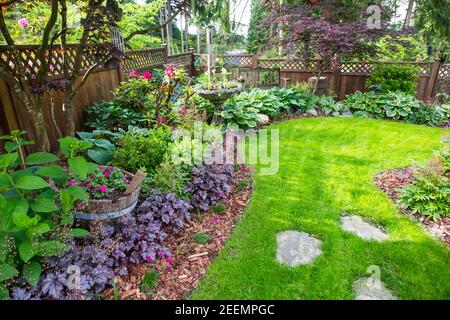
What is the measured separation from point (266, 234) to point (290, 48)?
5718 millimetres

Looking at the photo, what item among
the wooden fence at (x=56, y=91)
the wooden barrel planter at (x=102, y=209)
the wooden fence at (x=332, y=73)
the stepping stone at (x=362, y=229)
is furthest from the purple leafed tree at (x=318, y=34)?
the wooden barrel planter at (x=102, y=209)

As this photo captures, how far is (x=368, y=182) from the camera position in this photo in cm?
334

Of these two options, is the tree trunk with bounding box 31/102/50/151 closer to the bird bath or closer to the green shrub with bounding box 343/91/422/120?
the bird bath

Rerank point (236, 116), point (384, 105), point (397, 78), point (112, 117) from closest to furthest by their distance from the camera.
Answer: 1. point (112, 117)
2. point (236, 116)
3. point (384, 105)
4. point (397, 78)

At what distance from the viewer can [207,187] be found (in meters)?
2.83

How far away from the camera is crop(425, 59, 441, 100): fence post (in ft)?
23.7

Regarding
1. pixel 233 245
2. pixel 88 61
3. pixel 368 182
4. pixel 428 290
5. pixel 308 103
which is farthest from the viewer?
pixel 308 103

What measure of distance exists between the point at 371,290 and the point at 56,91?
377cm

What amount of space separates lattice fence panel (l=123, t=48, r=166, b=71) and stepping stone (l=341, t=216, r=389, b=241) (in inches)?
202

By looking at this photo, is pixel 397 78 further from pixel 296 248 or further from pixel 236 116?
pixel 296 248

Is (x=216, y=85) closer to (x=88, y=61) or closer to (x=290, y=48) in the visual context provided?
(x=88, y=61)

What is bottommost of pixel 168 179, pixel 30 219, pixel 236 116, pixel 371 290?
pixel 371 290

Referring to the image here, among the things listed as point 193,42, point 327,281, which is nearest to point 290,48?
point 327,281

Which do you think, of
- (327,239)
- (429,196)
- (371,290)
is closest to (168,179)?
(327,239)
